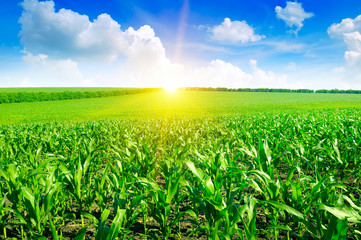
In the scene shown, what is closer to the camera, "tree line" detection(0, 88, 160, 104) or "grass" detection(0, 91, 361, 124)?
"grass" detection(0, 91, 361, 124)

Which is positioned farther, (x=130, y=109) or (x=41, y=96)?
(x=41, y=96)

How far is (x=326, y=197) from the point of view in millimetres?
2361

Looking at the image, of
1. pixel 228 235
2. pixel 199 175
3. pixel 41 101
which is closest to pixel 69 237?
pixel 199 175

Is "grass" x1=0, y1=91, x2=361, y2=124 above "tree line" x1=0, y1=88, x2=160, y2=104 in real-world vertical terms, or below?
below

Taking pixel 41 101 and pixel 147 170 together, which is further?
pixel 41 101

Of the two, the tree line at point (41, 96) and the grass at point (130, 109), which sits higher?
the tree line at point (41, 96)

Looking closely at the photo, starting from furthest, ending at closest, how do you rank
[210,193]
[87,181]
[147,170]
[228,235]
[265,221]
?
[147,170]
[87,181]
[265,221]
[210,193]
[228,235]

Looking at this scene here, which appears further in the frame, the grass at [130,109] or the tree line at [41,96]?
the tree line at [41,96]

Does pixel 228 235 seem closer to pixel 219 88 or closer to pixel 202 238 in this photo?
pixel 202 238

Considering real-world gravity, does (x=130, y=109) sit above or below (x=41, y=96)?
below

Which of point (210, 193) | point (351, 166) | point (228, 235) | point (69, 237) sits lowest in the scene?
point (69, 237)

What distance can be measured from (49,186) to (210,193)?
6.43 feet

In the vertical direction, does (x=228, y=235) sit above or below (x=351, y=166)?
above

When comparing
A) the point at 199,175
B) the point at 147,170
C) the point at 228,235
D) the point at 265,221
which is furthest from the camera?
the point at 147,170
